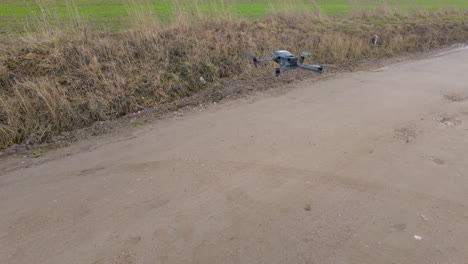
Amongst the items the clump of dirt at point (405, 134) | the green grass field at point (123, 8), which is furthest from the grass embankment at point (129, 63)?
the clump of dirt at point (405, 134)

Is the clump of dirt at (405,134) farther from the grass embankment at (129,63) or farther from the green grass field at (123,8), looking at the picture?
the green grass field at (123,8)

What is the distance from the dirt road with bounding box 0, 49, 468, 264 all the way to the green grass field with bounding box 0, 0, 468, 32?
616cm

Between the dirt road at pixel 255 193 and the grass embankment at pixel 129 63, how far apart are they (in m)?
1.25

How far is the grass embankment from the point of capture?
5965mm

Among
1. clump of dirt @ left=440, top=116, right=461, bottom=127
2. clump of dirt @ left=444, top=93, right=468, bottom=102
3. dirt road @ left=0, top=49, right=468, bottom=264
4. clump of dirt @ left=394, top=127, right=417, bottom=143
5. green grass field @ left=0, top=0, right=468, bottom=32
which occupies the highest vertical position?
green grass field @ left=0, top=0, right=468, bottom=32

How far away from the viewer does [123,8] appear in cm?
1343

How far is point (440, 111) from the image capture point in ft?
20.0

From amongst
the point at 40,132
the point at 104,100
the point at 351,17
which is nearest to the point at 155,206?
the point at 40,132

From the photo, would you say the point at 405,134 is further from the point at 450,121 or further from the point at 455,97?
the point at 455,97

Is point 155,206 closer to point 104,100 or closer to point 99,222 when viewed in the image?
point 99,222

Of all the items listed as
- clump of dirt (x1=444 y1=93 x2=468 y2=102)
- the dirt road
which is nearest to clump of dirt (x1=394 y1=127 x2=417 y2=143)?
the dirt road

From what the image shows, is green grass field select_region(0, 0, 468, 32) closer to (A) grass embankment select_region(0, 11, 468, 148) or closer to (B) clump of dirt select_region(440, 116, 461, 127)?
(A) grass embankment select_region(0, 11, 468, 148)

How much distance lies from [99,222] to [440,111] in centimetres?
566

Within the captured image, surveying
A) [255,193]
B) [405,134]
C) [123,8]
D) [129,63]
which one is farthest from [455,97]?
[123,8]
